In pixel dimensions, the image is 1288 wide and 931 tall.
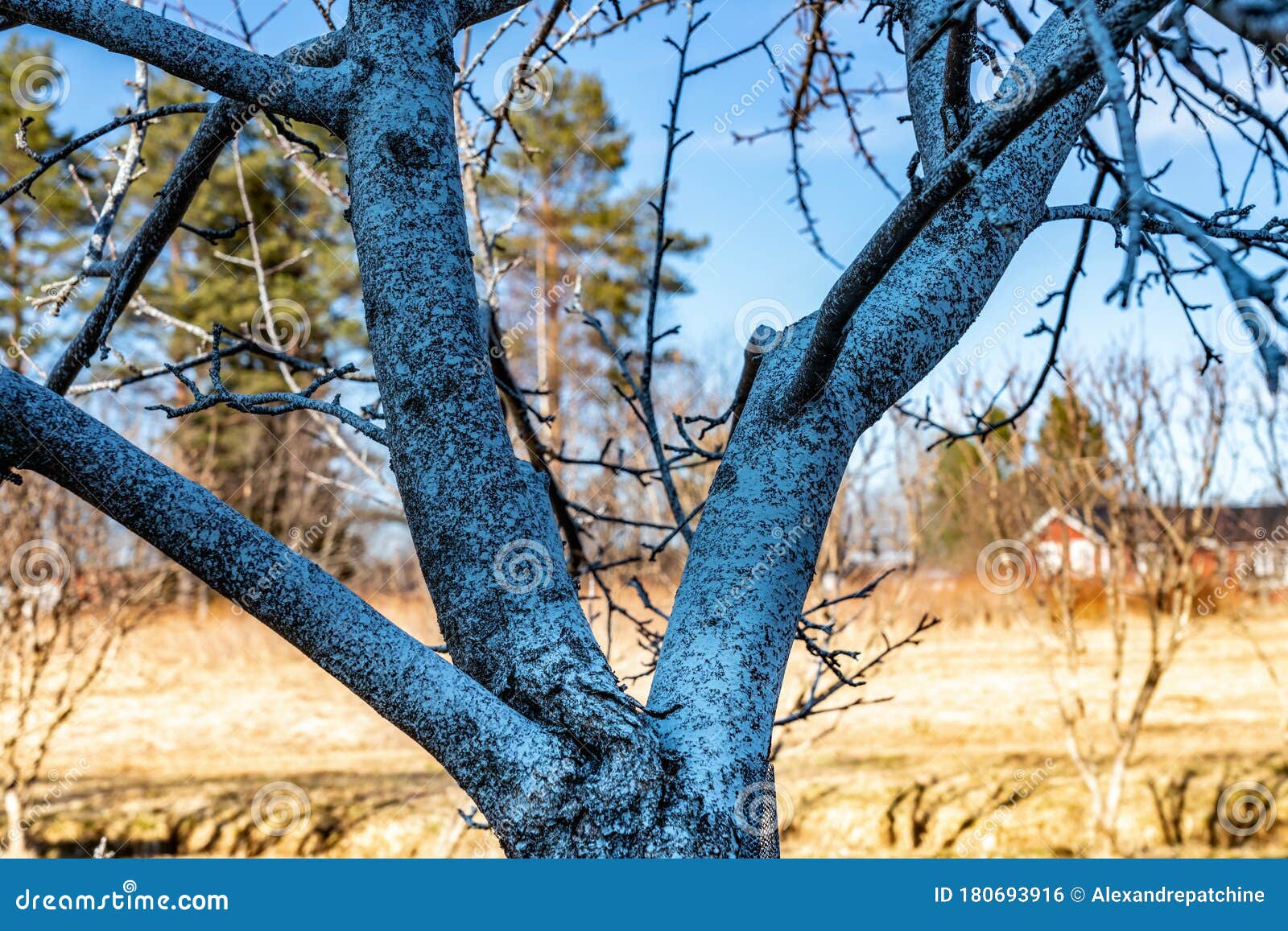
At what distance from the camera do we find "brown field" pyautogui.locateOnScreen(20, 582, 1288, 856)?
20.6 ft

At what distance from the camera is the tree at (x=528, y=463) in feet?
3.34

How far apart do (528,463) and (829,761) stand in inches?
279

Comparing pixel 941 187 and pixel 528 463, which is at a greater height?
pixel 941 187

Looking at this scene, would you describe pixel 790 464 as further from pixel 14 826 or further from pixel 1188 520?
pixel 1188 520

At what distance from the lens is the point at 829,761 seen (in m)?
7.66

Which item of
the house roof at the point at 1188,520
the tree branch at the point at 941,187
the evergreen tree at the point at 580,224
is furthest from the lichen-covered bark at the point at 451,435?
the evergreen tree at the point at 580,224

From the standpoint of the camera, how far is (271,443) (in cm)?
1708

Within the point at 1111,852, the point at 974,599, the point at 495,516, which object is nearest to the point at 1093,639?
the point at 974,599

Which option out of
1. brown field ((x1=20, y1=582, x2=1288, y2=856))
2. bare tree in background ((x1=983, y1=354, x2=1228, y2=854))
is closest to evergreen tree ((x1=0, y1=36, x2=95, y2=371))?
brown field ((x1=20, y1=582, x2=1288, y2=856))

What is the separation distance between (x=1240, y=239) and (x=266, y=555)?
1.53 m

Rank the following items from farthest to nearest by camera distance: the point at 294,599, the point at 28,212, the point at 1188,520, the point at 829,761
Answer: the point at 28,212 → the point at 829,761 → the point at 1188,520 → the point at 294,599

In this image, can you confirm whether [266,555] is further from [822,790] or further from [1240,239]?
[822,790]

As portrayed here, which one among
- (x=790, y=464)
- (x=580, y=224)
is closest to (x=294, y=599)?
(x=790, y=464)

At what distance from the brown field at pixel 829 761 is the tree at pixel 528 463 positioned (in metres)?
3.84
